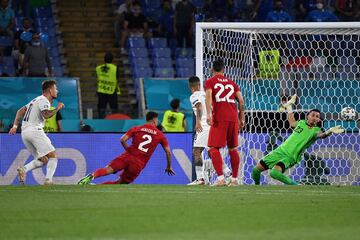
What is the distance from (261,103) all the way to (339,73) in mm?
1450

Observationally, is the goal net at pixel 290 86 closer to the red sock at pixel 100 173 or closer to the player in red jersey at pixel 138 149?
the player in red jersey at pixel 138 149

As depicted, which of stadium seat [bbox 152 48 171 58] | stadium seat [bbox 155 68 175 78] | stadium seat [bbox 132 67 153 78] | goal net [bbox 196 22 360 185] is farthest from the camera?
stadium seat [bbox 152 48 171 58]

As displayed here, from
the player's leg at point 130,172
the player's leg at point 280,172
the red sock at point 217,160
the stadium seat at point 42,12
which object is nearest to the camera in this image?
the red sock at point 217,160

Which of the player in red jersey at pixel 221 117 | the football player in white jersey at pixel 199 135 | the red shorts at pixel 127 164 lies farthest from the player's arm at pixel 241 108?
the red shorts at pixel 127 164

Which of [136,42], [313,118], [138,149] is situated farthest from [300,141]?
[136,42]

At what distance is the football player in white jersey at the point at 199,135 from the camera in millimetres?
18172

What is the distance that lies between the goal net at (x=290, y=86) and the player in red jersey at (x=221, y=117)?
268 cm

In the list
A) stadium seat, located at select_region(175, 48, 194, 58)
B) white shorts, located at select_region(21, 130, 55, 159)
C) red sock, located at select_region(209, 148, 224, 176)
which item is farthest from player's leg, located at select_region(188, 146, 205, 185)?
stadium seat, located at select_region(175, 48, 194, 58)

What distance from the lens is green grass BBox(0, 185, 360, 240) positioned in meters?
9.84

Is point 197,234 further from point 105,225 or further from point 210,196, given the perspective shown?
point 210,196

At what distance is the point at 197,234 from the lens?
9672mm

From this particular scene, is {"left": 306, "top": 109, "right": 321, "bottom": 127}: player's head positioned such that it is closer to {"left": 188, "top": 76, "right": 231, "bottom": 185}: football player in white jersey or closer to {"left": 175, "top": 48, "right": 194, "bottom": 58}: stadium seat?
Answer: {"left": 188, "top": 76, "right": 231, "bottom": 185}: football player in white jersey

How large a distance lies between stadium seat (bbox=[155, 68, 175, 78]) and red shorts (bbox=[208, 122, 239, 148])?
10.6m

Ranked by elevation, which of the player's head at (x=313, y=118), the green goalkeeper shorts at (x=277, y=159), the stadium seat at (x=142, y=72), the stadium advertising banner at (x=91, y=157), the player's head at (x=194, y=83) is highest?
the player's head at (x=194, y=83)
